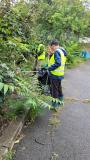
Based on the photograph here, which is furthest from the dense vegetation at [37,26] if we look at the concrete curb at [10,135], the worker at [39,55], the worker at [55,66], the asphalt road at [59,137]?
the worker at [55,66]

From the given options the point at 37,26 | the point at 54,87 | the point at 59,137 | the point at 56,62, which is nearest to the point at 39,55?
the point at 54,87

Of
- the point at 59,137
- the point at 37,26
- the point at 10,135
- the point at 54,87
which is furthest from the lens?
the point at 37,26

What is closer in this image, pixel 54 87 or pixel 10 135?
pixel 10 135

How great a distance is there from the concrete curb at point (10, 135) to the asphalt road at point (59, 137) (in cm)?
16

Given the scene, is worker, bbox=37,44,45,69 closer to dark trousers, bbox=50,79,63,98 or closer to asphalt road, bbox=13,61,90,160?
asphalt road, bbox=13,61,90,160

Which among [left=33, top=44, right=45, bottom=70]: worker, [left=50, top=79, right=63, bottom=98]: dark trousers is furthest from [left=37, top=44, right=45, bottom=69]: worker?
[left=50, top=79, right=63, bottom=98]: dark trousers

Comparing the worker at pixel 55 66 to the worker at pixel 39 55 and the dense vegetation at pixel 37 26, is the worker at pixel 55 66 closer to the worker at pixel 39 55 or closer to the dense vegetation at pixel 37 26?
the dense vegetation at pixel 37 26

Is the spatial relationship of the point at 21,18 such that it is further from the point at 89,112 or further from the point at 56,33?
the point at 56,33

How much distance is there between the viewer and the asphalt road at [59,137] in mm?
5375

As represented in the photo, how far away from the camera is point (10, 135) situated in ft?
18.4

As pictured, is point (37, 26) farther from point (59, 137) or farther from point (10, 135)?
point (10, 135)

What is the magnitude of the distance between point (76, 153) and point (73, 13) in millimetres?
17696

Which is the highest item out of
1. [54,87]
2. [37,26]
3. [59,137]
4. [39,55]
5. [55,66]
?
[37,26]

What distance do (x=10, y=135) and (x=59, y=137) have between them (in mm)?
1097
